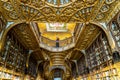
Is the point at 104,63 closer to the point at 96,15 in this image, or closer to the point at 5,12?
the point at 96,15

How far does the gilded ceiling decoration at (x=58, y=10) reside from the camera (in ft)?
17.7

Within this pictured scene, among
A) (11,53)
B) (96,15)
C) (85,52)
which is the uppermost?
(96,15)

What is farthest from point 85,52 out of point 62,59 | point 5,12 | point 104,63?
point 5,12

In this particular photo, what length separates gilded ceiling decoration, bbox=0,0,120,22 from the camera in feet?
17.7

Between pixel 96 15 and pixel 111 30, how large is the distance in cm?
116

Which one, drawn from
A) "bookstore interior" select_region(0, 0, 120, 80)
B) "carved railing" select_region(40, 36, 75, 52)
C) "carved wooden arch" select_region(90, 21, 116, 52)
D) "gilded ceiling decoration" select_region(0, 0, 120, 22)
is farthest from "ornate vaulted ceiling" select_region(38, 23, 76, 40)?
"gilded ceiling decoration" select_region(0, 0, 120, 22)

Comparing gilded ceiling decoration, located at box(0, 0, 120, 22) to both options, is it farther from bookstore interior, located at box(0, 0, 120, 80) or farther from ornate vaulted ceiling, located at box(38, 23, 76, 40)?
ornate vaulted ceiling, located at box(38, 23, 76, 40)

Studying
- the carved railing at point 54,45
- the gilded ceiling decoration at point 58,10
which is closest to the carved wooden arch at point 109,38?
the gilded ceiling decoration at point 58,10

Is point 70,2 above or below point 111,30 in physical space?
above

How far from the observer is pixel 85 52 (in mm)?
10695

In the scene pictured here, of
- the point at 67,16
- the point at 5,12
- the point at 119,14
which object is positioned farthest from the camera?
the point at 67,16

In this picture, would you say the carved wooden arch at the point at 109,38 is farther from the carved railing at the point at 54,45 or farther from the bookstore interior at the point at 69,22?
the carved railing at the point at 54,45

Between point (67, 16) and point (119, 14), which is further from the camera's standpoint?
point (67, 16)

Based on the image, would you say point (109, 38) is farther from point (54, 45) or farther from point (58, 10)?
point (54, 45)
